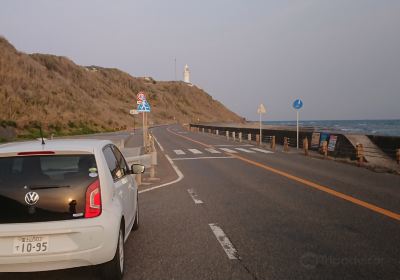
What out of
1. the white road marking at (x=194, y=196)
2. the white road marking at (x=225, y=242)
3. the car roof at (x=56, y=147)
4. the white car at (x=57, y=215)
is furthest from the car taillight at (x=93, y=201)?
the white road marking at (x=194, y=196)

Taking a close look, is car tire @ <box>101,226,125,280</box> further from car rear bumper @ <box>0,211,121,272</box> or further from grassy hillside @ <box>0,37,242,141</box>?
grassy hillside @ <box>0,37,242,141</box>

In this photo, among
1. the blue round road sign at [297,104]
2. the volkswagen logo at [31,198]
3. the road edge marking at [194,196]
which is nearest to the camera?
the volkswagen logo at [31,198]

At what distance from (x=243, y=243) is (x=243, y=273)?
3.83ft

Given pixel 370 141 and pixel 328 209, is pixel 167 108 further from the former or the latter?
pixel 328 209

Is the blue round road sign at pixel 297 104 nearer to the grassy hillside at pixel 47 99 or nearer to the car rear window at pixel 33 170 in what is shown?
the grassy hillside at pixel 47 99

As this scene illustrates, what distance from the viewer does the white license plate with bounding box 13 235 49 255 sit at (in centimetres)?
401

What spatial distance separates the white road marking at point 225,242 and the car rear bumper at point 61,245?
68.7 inches

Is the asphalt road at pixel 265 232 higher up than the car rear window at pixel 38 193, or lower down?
lower down

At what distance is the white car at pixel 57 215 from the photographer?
4.02 m

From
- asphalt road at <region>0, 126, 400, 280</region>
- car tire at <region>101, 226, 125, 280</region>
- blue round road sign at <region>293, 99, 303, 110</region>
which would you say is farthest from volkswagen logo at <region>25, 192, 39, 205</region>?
blue round road sign at <region>293, 99, 303, 110</region>

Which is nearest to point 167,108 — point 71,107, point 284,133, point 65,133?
point 71,107

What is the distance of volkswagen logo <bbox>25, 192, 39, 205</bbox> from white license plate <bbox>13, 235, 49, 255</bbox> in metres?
0.34

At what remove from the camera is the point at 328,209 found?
807cm

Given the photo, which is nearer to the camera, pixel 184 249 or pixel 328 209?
pixel 184 249
